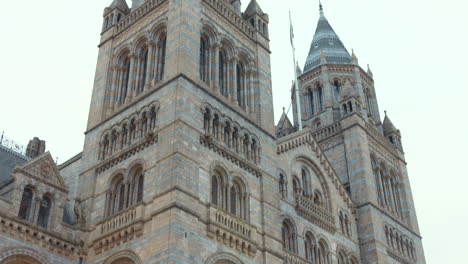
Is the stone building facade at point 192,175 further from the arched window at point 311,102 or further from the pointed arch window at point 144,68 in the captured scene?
the arched window at point 311,102

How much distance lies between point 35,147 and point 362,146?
76.3ft

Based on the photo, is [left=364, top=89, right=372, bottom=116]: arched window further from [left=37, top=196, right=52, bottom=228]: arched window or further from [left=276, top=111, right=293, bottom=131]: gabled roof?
[left=37, top=196, right=52, bottom=228]: arched window

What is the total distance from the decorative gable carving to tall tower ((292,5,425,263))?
64.2ft

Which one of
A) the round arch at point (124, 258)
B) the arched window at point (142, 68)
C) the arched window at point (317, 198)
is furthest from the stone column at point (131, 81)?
the arched window at point (317, 198)

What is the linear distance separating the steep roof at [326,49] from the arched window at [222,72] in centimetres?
1934

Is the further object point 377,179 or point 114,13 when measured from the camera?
point 377,179

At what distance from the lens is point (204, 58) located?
35531 mm

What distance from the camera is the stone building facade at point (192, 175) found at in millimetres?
28578

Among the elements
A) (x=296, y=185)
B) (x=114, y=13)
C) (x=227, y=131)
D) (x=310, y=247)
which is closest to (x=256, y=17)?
(x=114, y=13)

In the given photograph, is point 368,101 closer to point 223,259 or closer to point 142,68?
point 142,68

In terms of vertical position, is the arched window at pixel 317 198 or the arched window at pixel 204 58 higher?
the arched window at pixel 204 58

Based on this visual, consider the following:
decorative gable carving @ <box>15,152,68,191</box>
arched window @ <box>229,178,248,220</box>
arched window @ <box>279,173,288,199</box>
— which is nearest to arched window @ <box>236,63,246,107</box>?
arched window @ <box>279,173,288,199</box>

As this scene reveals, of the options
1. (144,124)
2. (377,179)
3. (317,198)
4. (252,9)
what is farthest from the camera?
(377,179)

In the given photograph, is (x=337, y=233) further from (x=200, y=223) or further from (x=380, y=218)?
(x=200, y=223)
